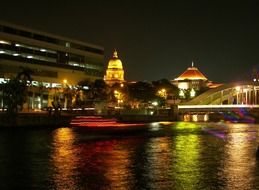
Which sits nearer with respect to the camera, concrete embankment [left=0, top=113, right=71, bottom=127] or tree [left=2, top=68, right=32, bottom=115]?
concrete embankment [left=0, top=113, right=71, bottom=127]

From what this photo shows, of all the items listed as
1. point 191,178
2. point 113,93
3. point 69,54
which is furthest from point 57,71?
point 191,178

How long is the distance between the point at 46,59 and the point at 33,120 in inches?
2513

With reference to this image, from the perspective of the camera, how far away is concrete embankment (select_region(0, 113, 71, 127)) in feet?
234

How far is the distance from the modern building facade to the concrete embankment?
3653cm

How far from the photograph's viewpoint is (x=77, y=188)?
2452 cm

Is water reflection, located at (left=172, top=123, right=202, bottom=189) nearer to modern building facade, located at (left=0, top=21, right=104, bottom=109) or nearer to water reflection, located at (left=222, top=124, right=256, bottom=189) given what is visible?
water reflection, located at (left=222, top=124, right=256, bottom=189)

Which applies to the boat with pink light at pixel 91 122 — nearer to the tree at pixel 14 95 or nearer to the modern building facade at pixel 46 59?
the tree at pixel 14 95

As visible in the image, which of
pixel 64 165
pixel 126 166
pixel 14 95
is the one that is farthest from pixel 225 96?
pixel 64 165

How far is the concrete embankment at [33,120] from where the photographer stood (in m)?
71.2

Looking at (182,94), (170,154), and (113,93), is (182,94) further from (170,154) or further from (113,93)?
(170,154)

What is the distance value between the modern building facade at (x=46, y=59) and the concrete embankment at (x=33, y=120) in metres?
36.5

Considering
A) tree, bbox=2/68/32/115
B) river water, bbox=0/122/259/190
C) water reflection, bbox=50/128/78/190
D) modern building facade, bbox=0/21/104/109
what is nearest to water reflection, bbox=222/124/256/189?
river water, bbox=0/122/259/190

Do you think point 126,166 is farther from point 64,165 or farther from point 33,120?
point 33,120

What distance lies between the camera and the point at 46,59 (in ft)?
452
